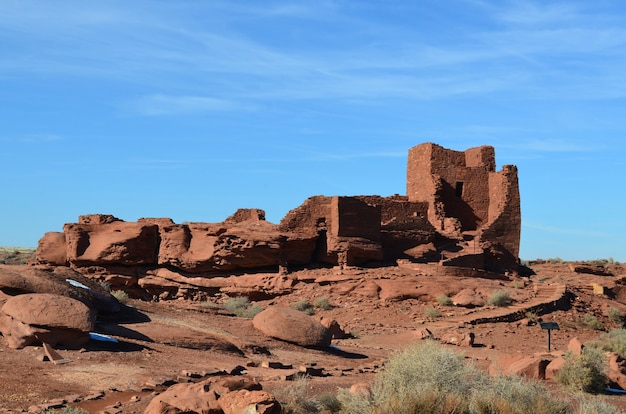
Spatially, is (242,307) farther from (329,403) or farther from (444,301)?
(329,403)

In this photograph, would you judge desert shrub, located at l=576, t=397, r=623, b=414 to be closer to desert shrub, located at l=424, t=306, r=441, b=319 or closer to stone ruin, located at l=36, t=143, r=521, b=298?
desert shrub, located at l=424, t=306, r=441, b=319

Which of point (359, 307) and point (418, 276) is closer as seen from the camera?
point (359, 307)

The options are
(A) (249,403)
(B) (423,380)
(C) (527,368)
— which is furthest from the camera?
(C) (527,368)

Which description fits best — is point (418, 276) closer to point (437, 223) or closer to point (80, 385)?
point (437, 223)

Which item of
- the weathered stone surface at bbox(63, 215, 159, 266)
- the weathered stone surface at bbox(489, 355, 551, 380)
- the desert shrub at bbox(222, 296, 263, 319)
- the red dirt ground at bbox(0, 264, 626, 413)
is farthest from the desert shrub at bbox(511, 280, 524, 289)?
the weathered stone surface at bbox(489, 355, 551, 380)

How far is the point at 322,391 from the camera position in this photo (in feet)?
39.3

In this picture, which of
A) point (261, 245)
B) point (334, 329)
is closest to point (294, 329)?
point (334, 329)

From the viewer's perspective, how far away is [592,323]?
2584cm

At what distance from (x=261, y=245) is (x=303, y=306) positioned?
4107mm

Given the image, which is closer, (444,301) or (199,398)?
(199,398)

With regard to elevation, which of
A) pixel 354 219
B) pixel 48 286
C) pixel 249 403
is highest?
pixel 354 219

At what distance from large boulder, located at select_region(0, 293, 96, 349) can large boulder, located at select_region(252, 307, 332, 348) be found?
5.02 m

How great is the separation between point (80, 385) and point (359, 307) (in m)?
15.4

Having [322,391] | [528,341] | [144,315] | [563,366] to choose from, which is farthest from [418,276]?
[322,391]
